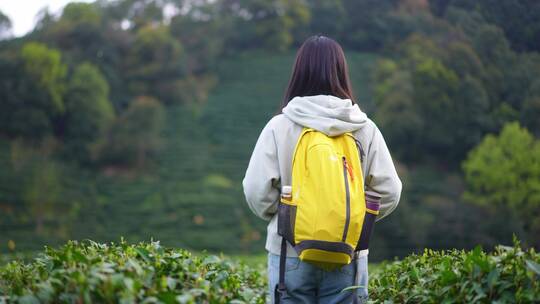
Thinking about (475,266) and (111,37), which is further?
(111,37)

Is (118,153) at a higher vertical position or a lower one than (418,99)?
lower

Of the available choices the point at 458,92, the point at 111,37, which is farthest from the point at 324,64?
the point at 111,37

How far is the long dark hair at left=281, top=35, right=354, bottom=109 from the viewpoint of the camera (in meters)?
1.89

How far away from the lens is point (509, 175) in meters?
11.7

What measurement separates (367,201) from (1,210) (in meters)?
18.2

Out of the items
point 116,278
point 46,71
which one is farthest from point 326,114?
point 46,71

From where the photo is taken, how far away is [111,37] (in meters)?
22.6

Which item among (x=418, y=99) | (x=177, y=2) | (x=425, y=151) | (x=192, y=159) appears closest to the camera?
(x=418, y=99)

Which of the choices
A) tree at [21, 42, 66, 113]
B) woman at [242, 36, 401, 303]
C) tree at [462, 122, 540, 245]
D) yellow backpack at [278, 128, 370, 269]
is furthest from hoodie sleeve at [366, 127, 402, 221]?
tree at [21, 42, 66, 113]

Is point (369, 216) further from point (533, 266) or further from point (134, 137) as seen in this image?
point (134, 137)

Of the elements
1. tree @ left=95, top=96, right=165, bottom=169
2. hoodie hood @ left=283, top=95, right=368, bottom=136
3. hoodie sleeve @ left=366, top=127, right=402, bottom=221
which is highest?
hoodie hood @ left=283, top=95, right=368, bottom=136

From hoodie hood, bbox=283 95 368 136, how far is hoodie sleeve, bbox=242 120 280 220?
98mm

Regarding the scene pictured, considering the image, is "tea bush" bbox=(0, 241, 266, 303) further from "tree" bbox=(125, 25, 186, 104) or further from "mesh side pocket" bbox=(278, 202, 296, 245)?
"tree" bbox=(125, 25, 186, 104)

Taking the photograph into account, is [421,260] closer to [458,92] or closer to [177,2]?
[458,92]
